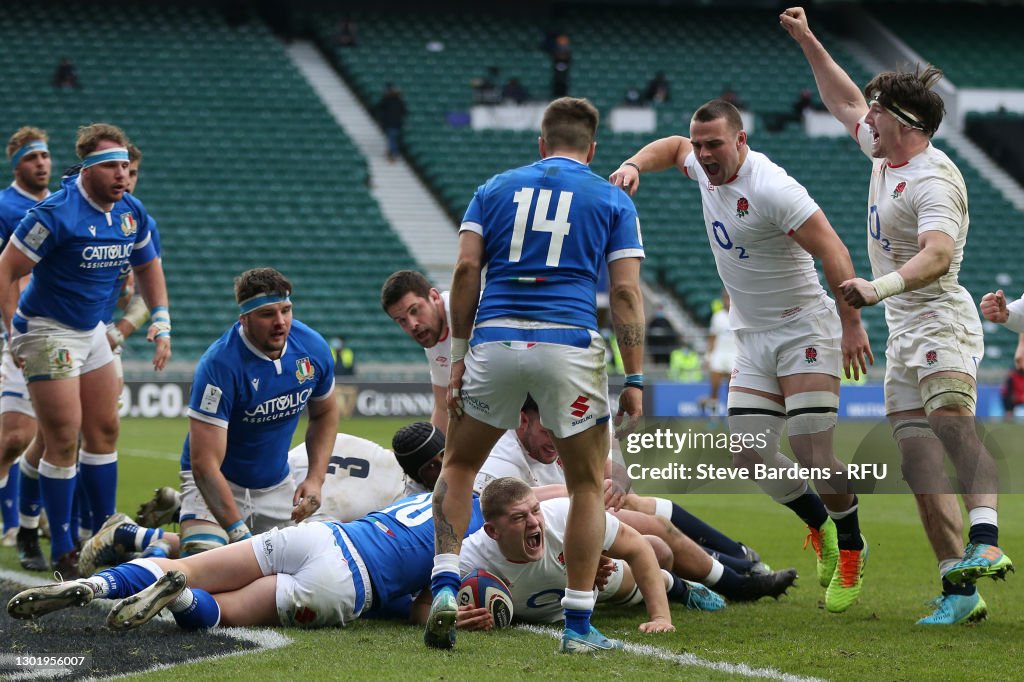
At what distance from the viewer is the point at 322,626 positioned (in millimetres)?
5641

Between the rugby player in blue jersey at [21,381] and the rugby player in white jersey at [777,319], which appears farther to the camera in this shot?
the rugby player in blue jersey at [21,381]

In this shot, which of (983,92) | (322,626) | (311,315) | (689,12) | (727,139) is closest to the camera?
(322,626)

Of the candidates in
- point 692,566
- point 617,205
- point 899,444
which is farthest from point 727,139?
point 692,566

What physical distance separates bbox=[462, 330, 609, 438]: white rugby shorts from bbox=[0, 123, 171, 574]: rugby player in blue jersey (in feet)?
9.98

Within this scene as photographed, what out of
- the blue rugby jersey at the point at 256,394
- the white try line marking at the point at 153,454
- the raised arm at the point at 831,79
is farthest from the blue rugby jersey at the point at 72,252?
the white try line marking at the point at 153,454

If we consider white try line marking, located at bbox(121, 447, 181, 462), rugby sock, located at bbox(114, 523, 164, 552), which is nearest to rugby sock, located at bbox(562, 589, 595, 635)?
rugby sock, located at bbox(114, 523, 164, 552)

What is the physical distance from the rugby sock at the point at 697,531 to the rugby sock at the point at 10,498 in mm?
4366

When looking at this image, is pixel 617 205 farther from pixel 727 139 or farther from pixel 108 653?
pixel 108 653

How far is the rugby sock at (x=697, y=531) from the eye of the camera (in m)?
6.62

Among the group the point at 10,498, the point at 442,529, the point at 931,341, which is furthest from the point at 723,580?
the point at 10,498

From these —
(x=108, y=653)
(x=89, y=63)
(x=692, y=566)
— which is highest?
(x=89, y=63)

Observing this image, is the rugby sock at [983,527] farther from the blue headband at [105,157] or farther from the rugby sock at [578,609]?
the blue headband at [105,157]

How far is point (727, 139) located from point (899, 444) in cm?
176

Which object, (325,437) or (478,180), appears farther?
(478,180)
